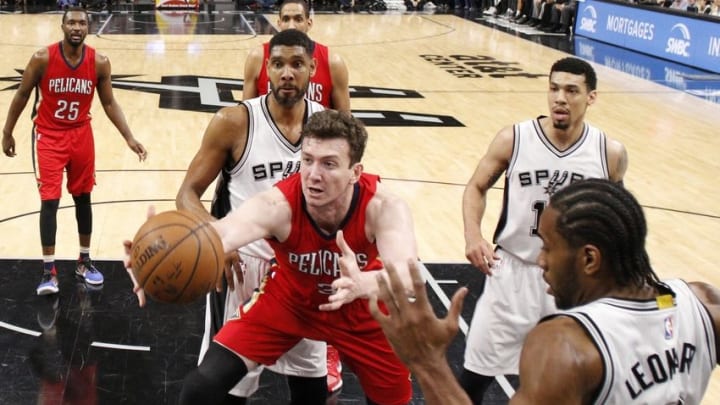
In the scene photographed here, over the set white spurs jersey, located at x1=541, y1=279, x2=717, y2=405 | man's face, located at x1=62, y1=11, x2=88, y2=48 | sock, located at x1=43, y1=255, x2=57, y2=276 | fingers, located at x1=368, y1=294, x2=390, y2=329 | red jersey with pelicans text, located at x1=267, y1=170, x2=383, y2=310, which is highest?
man's face, located at x1=62, y1=11, x2=88, y2=48

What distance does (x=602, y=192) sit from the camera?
2566 mm

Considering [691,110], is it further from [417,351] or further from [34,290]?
[417,351]

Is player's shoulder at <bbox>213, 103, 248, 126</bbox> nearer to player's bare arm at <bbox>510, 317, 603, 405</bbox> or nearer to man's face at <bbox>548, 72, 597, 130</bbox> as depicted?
man's face at <bbox>548, 72, 597, 130</bbox>

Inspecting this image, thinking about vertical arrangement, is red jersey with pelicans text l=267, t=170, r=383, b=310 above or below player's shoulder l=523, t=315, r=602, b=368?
below

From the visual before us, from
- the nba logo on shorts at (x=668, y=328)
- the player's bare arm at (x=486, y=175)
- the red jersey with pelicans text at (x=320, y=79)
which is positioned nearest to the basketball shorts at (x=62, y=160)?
the red jersey with pelicans text at (x=320, y=79)

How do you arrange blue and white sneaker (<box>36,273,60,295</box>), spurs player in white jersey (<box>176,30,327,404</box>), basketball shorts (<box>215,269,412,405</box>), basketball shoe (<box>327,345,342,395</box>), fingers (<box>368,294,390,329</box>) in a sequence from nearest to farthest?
fingers (<box>368,294,390,329</box>)
basketball shorts (<box>215,269,412,405</box>)
spurs player in white jersey (<box>176,30,327,404</box>)
basketball shoe (<box>327,345,342,395</box>)
blue and white sneaker (<box>36,273,60,295</box>)

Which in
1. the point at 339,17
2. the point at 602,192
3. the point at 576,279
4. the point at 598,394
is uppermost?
the point at 602,192

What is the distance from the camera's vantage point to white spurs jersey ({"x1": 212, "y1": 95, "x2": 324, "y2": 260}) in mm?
4566

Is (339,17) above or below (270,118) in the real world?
below

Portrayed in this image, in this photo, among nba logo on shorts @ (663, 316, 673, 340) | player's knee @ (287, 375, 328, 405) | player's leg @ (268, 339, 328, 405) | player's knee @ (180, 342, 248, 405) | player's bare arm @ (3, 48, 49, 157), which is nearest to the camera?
nba logo on shorts @ (663, 316, 673, 340)

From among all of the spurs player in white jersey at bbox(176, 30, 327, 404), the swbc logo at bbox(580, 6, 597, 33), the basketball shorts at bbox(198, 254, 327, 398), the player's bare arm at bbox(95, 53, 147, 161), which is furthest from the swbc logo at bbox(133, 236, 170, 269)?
the swbc logo at bbox(580, 6, 597, 33)

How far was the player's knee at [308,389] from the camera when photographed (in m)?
4.36

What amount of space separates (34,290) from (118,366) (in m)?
1.39

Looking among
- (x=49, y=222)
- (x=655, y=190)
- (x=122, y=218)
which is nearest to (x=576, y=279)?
(x=49, y=222)
